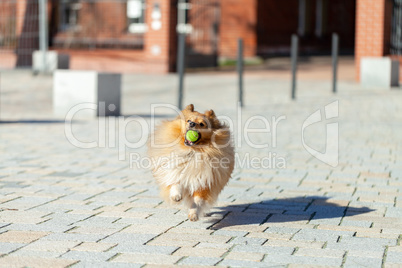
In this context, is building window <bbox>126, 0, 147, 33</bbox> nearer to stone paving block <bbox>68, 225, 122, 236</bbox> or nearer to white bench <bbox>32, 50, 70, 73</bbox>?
white bench <bbox>32, 50, 70, 73</bbox>

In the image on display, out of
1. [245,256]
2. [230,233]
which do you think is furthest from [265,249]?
[230,233]

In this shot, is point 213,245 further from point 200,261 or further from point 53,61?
point 53,61

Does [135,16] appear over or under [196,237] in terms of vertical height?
over

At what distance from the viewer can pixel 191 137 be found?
16.8 feet

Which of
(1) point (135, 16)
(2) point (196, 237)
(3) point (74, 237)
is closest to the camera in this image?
(3) point (74, 237)

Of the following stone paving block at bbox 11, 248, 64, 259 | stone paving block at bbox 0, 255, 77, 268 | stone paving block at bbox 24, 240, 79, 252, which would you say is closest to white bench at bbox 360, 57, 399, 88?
stone paving block at bbox 24, 240, 79, 252

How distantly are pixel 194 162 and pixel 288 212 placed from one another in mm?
1041

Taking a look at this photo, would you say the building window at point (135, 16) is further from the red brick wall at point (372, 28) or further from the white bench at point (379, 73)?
the white bench at point (379, 73)

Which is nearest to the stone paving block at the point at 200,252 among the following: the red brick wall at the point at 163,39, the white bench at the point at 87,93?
the white bench at the point at 87,93

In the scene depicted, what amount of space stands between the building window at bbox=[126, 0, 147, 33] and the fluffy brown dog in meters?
23.6

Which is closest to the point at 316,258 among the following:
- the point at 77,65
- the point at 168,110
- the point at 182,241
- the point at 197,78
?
the point at 182,241

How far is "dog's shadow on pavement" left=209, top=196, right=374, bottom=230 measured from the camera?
5527 mm

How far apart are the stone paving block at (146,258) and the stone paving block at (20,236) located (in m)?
0.73

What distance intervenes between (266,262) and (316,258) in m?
0.33
